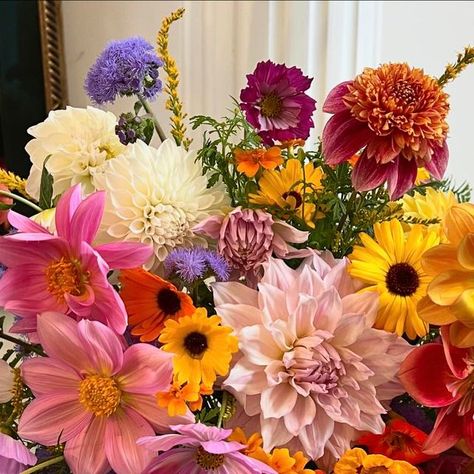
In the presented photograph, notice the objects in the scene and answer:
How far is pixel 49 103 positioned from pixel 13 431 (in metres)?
0.80

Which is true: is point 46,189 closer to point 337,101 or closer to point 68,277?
point 68,277

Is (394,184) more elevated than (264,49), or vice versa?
(394,184)

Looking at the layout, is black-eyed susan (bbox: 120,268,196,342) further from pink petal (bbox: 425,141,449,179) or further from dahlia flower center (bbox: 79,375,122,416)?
pink petal (bbox: 425,141,449,179)

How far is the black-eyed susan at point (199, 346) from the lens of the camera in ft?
1.37

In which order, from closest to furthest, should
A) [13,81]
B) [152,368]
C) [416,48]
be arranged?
1. [152,368]
2. [416,48]
3. [13,81]

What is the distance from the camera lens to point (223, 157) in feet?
1.69

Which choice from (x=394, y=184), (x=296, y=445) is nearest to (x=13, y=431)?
(x=296, y=445)

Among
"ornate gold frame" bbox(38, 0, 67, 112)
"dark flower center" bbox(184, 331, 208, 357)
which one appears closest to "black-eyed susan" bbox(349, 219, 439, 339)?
"dark flower center" bbox(184, 331, 208, 357)

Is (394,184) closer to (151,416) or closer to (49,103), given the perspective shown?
(151,416)

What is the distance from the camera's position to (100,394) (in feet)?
1.41

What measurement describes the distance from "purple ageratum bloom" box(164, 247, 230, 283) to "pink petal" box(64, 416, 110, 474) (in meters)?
0.11

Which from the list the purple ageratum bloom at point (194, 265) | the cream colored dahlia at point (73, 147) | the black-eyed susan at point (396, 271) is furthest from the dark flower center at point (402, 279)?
the cream colored dahlia at point (73, 147)

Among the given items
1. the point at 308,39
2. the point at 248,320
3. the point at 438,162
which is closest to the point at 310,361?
the point at 248,320

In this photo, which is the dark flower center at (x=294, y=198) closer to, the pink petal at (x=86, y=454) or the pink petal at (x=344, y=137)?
the pink petal at (x=344, y=137)
